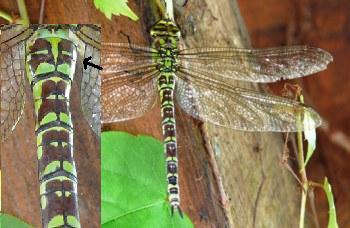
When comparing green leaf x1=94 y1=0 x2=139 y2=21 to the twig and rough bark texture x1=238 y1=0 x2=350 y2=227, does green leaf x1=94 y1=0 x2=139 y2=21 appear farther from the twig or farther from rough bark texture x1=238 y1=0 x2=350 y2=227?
rough bark texture x1=238 y1=0 x2=350 y2=227

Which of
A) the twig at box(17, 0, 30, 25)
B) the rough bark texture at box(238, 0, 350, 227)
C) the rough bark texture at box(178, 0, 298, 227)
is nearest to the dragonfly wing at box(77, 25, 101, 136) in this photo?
the twig at box(17, 0, 30, 25)

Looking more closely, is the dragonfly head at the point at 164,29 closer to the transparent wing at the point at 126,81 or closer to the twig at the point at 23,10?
the transparent wing at the point at 126,81

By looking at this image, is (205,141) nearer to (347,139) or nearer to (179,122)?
(179,122)

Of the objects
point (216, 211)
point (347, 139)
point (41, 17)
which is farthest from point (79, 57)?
point (347, 139)

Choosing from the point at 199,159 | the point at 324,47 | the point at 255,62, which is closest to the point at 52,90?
the point at 199,159

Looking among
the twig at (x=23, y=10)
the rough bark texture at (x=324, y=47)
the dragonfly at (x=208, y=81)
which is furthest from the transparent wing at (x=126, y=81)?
the rough bark texture at (x=324, y=47)

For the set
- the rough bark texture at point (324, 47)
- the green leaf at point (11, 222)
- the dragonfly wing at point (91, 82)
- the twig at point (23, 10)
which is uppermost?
the rough bark texture at point (324, 47)
